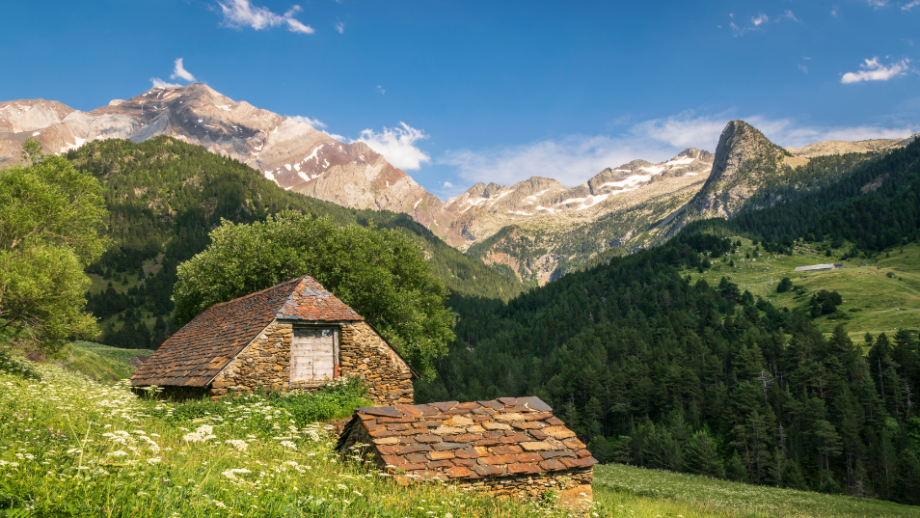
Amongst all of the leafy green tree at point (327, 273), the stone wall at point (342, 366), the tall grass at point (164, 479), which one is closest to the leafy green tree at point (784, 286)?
the leafy green tree at point (327, 273)

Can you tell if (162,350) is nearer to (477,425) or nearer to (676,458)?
(477,425)

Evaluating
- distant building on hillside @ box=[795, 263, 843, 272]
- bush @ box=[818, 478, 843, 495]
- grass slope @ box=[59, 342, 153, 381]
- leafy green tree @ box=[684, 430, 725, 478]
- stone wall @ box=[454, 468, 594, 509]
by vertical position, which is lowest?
bush @ box=[818, 478, 843, 495]

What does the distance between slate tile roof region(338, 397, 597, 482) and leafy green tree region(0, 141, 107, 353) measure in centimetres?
2078

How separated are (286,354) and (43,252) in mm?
14718

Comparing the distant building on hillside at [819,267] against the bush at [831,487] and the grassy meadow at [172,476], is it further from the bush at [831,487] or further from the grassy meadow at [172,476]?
the grassy meadow at [172,476]

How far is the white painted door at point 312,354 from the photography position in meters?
19.2

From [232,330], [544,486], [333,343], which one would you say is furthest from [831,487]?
[232,330]

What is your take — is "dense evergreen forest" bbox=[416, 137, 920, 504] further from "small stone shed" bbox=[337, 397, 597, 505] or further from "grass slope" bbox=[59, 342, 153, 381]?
"small stone shed" bbox=[337, 397, 597, 505]

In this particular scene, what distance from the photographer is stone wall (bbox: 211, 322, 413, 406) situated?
17.8 metres

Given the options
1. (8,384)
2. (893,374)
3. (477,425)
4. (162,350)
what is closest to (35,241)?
(162,350)

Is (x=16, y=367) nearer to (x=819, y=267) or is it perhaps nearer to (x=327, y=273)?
(x=327, y=273)

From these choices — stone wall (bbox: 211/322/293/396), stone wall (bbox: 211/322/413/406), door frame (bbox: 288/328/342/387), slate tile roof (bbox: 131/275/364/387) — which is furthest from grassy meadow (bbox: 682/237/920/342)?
stone wall (bbox: 211/322/293/396)

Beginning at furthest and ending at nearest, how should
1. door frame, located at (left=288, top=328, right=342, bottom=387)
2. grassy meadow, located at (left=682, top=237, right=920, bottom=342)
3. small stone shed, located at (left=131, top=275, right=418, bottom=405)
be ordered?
1. grassy meadow, located at (left=682, top=237, right=920, bottom=342)
2. door frame, located at (left=288, top=328, right=342, bottom=387)
3. small stone shed, located at (left=131, top=275, right=418, bottom=405)

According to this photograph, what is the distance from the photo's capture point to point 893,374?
72.8 metres
